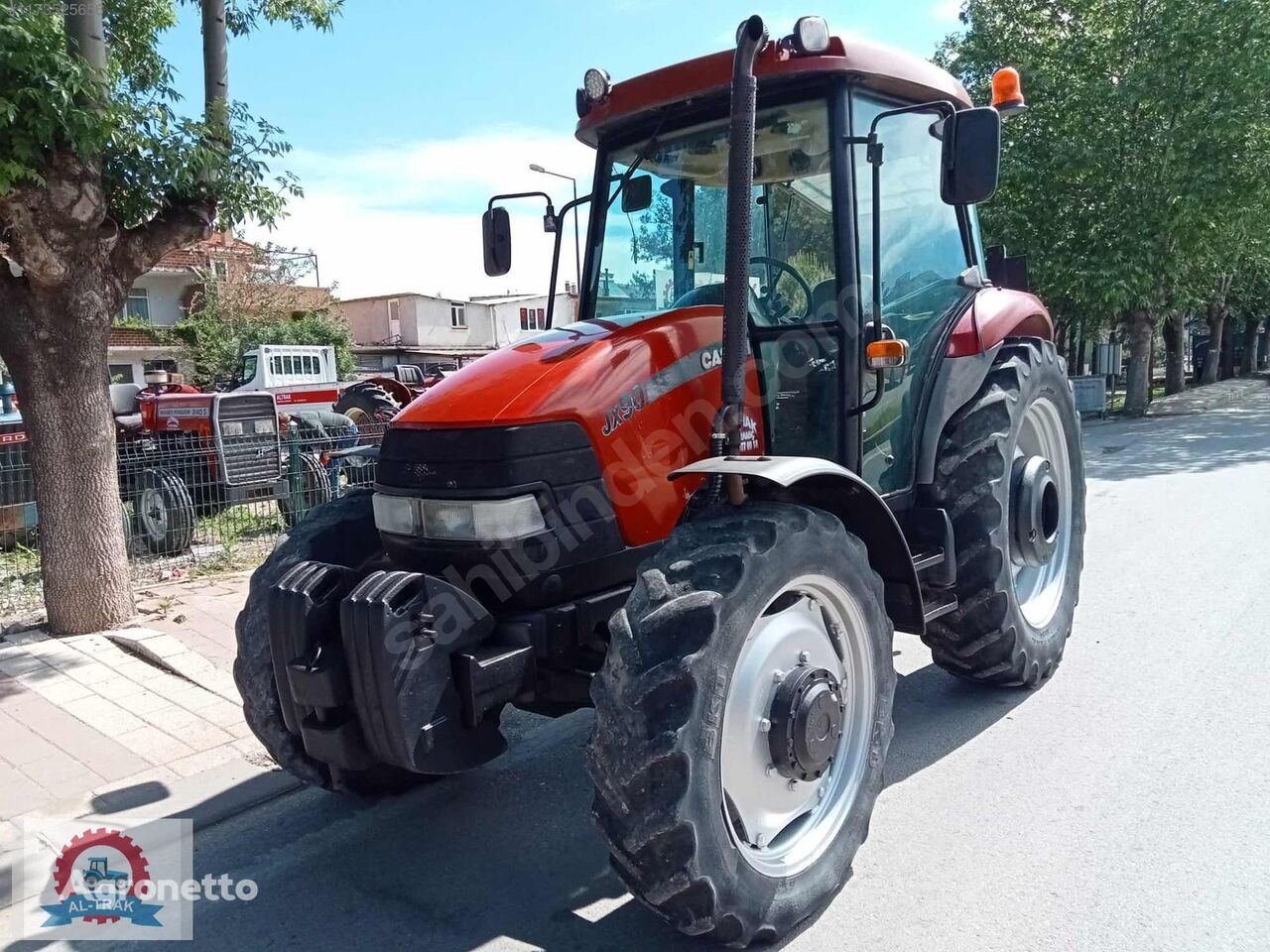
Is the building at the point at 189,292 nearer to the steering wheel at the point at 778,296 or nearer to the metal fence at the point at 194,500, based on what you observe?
the metal fence at the point at 194,500

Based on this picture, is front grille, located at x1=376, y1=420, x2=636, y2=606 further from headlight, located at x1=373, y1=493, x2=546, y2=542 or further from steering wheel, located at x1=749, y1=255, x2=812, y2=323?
steering wheel, located at x1=749, y1=255, x2=812, y2=323

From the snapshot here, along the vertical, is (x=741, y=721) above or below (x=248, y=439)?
below

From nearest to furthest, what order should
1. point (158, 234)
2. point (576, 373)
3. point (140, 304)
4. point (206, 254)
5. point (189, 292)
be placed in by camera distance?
point (576, 373) → point (158, 234) → point (206, 254) → point (189, 292) → point (140, 304)

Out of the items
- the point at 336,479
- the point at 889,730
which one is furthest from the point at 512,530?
the point at 336,479

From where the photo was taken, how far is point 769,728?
2865mm

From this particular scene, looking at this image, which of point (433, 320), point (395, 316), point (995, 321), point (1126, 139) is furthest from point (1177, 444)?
point (395, 316)

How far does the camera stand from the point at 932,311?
14.0ft

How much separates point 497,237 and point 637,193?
801mm

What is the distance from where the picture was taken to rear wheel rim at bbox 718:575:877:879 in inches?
111

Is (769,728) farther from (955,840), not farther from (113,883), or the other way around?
(113,883)

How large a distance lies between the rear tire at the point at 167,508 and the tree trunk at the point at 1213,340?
27523mm

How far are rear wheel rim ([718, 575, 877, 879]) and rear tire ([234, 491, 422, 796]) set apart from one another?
1.46m

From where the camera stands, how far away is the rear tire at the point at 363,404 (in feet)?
46.0

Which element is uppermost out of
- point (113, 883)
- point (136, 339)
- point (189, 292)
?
point (189, 292)
